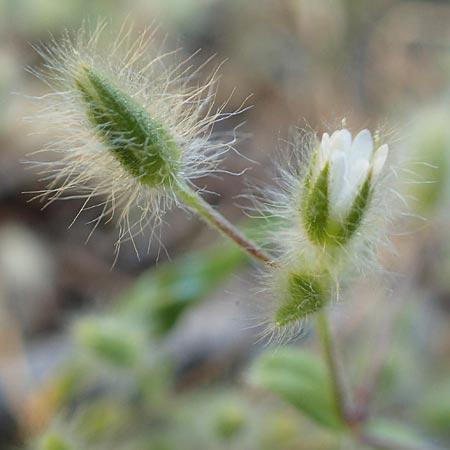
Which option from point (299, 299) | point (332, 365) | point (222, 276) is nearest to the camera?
point (299, 299)

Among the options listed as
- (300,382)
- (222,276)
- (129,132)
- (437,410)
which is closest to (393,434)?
Result: (300,382)

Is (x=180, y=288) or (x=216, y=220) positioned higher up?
(x=216, y=220)

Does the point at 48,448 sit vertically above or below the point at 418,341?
above

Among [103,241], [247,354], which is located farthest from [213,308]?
[103,241]

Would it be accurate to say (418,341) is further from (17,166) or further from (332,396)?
(17,166)

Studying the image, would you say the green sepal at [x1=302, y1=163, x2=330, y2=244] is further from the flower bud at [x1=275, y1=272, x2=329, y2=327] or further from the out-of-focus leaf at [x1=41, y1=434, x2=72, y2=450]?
the out-of-focus leaf at [x1=41, y1=434, x2=72, y2=450]

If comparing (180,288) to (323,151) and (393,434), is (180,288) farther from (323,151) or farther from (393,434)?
(323,151)

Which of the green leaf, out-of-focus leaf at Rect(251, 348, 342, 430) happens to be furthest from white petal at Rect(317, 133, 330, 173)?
the green leaf
